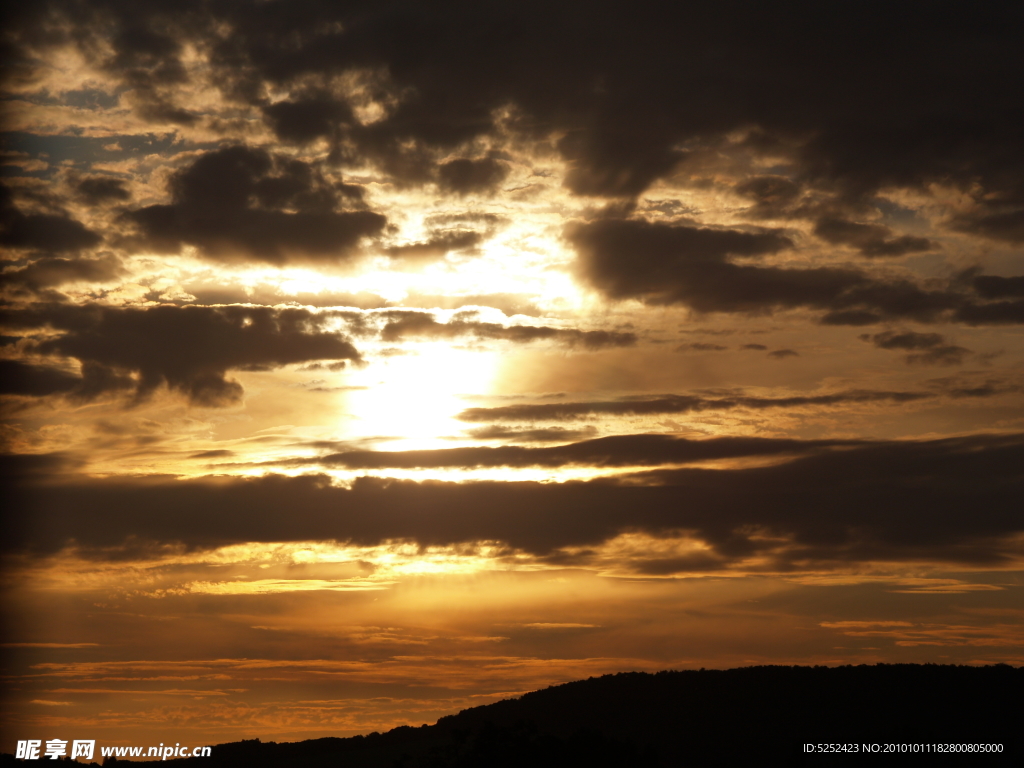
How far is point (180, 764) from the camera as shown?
148m

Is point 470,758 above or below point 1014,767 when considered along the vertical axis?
above

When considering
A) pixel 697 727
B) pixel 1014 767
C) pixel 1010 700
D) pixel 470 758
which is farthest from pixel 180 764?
pixel 1010 700

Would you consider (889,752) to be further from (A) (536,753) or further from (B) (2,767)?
(B) (2,767)

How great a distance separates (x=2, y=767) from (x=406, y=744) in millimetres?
113282

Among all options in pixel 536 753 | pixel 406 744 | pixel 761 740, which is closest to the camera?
pixel 536 753

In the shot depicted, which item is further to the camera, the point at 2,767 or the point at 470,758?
the point at 2,767

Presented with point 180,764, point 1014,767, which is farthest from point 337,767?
point 1014,767

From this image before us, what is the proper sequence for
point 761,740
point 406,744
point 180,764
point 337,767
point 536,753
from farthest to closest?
point 406,744 < point 761,740 < point 337,767 < point 180,764 < point 536,753

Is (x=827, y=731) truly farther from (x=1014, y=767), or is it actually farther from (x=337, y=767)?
(x=337, y=767)

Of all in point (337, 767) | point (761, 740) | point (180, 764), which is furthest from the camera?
point (761, 740)

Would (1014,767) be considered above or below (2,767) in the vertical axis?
below

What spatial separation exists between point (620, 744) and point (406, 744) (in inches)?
4851

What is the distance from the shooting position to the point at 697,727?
640ft

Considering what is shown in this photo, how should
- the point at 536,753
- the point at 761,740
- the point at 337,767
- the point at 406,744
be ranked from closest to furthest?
the point at 536,753
the point at 337,767
the point at 761,740
the point at 406,744
